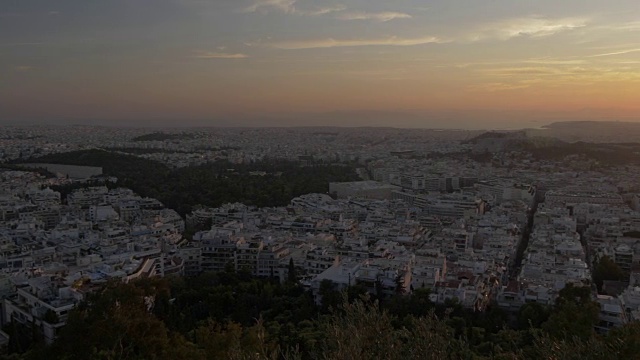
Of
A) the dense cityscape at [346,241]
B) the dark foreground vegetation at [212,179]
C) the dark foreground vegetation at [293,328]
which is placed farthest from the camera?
the dark foreground vegetation at [212,179]

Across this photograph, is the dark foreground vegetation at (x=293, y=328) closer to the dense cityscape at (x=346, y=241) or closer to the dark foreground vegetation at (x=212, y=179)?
the dense cityscape at (x=346, y=241)

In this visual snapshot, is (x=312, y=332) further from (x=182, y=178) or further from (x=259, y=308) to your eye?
(x=182, y=178)

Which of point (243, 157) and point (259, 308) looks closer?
point (259, 308)

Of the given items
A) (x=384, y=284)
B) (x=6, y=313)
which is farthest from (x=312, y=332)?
(x=6, y=313)

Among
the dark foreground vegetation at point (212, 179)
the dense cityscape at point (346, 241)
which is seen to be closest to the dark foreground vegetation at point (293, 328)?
the dense cityscape at point (346, 241)

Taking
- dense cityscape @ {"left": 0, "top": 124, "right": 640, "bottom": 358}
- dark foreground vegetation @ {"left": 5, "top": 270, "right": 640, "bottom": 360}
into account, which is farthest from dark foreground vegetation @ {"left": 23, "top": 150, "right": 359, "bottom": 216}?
dark foreground vegetation @ {"left": 5, "top": 270, "right": 640, "bottom": 360}


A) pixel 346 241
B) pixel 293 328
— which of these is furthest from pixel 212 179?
pixel 293 328
